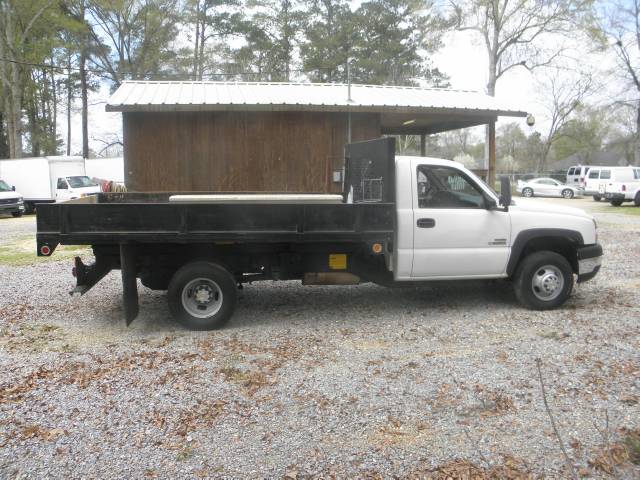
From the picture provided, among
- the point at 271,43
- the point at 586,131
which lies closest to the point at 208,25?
the point at 271,43

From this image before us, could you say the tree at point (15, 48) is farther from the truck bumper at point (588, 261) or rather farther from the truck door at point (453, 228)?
the truck bumper at point (588, 261)

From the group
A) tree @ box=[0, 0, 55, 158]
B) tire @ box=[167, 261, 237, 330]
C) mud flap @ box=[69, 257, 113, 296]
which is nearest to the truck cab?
tire @ box=[167, 261, 237, 330]

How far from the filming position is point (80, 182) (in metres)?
26.4

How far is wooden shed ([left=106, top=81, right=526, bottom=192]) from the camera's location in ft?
39.8

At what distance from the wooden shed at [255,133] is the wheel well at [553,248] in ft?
19.1

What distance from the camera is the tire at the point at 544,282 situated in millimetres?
6660

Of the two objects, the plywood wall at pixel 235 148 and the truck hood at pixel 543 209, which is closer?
the truck hood at pixel 543 209

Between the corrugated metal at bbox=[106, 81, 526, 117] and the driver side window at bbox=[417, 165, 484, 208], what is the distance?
572 centimetres

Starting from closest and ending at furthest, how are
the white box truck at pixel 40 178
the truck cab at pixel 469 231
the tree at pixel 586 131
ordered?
the truck cab at pixel 469 231
the white box truck at pixel 40 178
the tree at pixel 586 131

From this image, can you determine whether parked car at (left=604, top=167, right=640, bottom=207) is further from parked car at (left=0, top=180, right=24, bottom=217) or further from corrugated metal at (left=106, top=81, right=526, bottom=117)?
parked car at (left=0, top=180, right=24, bottom=217)

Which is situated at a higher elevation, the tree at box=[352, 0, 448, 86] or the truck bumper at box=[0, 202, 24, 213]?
the tree at box=[352, 0, 448, 86]

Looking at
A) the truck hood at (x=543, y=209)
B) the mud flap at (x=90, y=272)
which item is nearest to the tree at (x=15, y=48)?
the mud flap at (x=90, y=272)

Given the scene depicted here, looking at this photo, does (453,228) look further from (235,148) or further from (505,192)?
(235,148)

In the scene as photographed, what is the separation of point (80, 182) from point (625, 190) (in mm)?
25121
